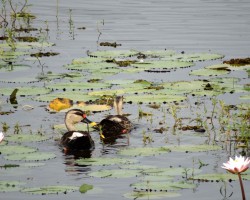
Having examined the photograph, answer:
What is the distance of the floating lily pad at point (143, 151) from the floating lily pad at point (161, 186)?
1.34 metres

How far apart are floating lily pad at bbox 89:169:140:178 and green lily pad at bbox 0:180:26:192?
32.1 inches

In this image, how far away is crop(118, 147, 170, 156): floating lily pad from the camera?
32.8ft

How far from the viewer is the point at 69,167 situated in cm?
975

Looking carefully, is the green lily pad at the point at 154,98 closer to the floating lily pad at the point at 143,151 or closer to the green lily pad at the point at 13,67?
the floating lily pad at the point at 143,151

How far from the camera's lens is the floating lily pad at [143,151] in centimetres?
1000

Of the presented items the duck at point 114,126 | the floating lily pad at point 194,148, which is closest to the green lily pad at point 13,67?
the duck at point 114,126

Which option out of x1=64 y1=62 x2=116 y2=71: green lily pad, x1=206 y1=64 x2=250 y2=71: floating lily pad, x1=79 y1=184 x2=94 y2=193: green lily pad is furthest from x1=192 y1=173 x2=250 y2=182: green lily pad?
x1=64 y1=62 x2=116 y2=71: green lily pad

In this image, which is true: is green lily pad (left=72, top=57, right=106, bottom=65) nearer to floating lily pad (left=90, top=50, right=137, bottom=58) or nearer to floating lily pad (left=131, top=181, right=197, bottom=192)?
floating lily pad (left=90, top=50, right=137, bottom=58)

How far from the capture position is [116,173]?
9.02 metres

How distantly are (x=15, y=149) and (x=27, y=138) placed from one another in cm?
62

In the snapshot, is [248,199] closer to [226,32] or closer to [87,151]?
[87,151]

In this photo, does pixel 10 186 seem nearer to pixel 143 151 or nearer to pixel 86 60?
pixel 143 151

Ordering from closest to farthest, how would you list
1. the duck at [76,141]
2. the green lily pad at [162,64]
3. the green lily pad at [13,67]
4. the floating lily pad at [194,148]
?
the floating lily pad at [194,148], the duck at [76,141], the green lily pad at [162,64], the green lily pad at [13,67]

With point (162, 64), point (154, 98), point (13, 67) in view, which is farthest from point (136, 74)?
point (154, 98)
